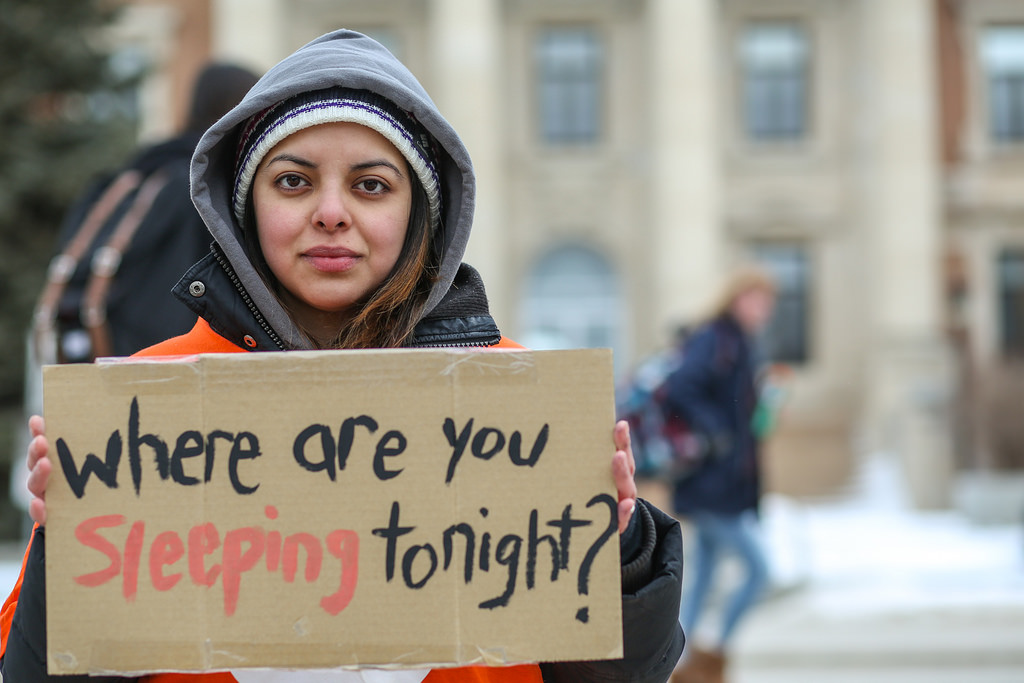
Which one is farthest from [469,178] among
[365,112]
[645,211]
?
[645,211]

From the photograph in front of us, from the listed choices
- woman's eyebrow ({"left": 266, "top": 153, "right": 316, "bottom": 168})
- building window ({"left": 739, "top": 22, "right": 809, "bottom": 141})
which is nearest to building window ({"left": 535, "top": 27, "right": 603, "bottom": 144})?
building window ({"left": 739, "top": 22, "right": 809, "bottom": 141})

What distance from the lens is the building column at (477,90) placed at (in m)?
25.3

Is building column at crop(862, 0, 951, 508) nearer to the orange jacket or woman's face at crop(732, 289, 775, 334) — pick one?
woman's face at crop(732, 289, 775, 334)

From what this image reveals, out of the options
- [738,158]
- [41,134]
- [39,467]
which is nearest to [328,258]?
[39,467]

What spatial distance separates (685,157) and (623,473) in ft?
78.4

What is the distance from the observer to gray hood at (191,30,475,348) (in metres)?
1.96

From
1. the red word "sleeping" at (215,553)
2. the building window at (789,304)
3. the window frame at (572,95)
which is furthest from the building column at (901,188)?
the red word "sleeping" at (215,553)

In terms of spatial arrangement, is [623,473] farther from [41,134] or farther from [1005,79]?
[1005,79]

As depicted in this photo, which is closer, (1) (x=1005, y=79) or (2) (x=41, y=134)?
(2) (x=41, y=134)

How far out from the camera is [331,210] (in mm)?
1909

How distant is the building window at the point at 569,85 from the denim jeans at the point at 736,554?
69.7ft

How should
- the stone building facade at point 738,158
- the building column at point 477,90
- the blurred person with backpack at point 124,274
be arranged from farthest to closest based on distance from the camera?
the building column at point 477,90 < the stone building facade at point 738,158 < the blurred person with backpack at point 124,274

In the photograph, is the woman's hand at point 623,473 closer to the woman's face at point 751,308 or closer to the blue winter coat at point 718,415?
the blue winter coat at point 718,415

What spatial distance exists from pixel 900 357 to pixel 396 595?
23091 millimetres
